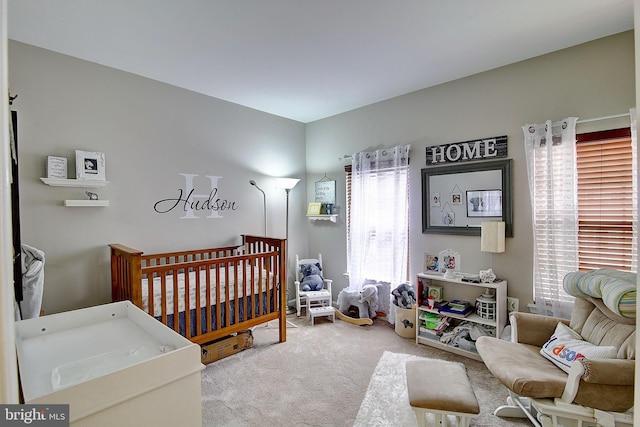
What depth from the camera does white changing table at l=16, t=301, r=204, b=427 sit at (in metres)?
0.87

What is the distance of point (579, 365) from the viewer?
1497 millimetres

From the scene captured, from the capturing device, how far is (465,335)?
2.75m

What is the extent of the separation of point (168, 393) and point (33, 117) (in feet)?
8.22

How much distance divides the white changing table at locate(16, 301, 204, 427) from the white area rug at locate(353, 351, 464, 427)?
1.29m

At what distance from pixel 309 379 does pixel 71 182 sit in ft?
8.01

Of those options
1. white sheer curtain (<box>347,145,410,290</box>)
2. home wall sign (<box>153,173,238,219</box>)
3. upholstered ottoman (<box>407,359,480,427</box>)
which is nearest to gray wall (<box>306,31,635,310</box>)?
white sheer curtain (<box>347,145,410,290</box>)

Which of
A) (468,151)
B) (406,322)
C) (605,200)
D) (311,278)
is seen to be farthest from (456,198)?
(311,278)

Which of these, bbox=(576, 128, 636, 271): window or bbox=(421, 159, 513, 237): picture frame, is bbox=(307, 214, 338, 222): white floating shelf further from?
bbox=(576, 128, 636, 271): window

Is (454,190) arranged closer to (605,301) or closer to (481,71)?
(481,71)

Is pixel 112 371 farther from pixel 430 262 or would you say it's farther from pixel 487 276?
pixel 430 262

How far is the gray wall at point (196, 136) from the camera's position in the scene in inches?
90.7

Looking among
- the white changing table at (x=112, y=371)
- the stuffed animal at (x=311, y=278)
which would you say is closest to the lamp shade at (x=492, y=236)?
the stuffed animal at (x=311, y=278)

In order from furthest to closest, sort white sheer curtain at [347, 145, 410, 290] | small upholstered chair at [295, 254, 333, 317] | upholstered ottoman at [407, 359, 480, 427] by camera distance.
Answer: small upholstered chair at [295, 254, 333, 317] < white sheer curtain at [347, 145, 410, 290] < upholstered ottoman at [407, 359, 480, 427]

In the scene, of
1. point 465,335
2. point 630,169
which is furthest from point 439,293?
point 630,169
